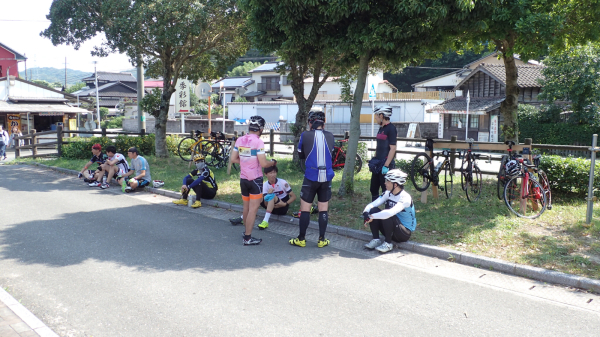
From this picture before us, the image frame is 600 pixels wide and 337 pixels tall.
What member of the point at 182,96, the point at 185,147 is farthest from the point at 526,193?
the point at 182,96

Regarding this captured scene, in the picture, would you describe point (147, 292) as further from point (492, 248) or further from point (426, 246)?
point (492, 248)

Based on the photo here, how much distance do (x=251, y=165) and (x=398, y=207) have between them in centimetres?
218

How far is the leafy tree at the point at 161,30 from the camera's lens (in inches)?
522

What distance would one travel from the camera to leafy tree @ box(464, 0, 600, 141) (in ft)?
26.5

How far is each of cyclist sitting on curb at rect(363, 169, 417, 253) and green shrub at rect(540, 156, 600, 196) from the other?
4.43m

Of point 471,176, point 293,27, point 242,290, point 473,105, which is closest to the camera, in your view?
point 242,290

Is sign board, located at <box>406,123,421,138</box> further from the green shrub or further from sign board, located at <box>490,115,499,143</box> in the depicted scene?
the green shrub

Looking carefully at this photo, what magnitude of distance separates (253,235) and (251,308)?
287 centimetres

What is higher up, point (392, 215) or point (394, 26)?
point (394, 26)

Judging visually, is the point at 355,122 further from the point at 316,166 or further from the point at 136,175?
the point at 136,175

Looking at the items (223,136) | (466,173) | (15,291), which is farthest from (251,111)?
(15,291)

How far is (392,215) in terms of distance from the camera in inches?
253

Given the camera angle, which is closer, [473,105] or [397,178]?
[397,178]

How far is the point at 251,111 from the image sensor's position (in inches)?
1864
